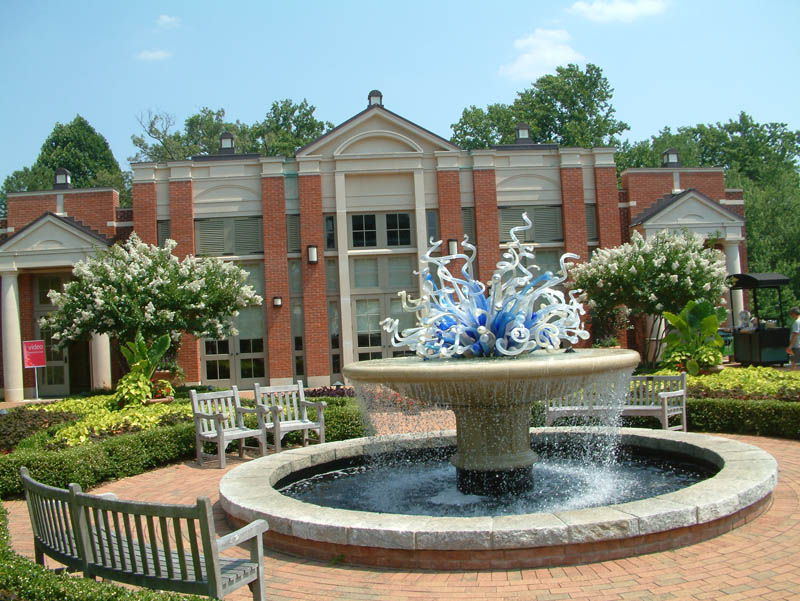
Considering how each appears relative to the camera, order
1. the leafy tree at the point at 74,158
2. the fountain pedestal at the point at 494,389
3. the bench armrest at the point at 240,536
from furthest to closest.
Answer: the leafy tree at the point at 74,158 < the fountain pedestal at the point at 494,389 < the bench armrest at the point at 240,536

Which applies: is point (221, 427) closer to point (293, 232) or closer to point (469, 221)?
point (293, 232)

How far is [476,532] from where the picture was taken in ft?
16.1

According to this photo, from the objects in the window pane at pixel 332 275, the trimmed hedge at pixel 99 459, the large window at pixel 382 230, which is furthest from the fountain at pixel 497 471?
the large window at pixel 382 230

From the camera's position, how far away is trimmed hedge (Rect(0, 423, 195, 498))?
8.18m

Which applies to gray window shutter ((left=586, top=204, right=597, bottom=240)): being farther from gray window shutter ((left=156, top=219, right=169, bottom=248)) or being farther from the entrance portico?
the entrance portico

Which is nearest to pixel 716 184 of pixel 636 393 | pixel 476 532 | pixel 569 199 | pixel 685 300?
pixel 569 199

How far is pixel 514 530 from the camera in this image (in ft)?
16.1

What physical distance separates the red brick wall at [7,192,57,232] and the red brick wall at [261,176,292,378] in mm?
6954

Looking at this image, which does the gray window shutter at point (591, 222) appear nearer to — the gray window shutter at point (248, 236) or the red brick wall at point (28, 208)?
the gray window shutter at point (248, 236)

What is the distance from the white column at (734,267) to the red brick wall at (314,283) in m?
12.8

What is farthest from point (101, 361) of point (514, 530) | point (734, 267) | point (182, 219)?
point (734, 267)

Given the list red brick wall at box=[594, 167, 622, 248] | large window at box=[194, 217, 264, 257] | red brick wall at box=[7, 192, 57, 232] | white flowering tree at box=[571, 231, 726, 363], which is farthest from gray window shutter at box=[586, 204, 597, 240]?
red brick wall at box=[7, 192, 57, 232]

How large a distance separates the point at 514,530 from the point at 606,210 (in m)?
19.3

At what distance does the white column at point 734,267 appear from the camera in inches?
901
